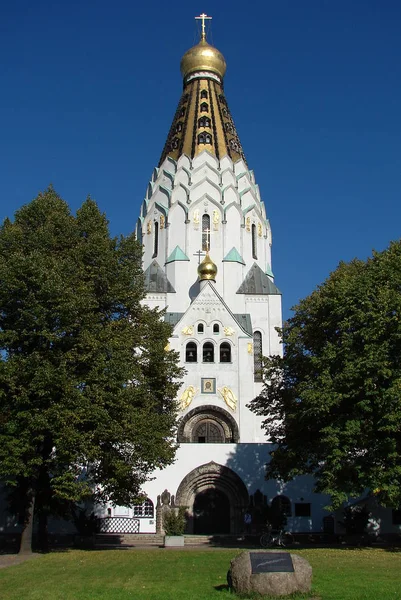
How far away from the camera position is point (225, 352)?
1431 inches

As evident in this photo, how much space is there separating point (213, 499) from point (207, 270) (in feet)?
51.4

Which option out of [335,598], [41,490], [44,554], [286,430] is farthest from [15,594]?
[286,430]

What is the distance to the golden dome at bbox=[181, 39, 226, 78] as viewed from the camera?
52500 millimetres

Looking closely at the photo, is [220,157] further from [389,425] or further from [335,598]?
[335,598]

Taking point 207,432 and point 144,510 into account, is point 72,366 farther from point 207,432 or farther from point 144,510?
point 207,432

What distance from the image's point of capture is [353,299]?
20484 mm

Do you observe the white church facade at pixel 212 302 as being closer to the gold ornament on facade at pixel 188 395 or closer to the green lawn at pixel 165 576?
the gold ornament on facade at pixel 188 395

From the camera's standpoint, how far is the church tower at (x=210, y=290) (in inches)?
1123

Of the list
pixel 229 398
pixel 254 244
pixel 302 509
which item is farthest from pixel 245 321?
pixel 302 509

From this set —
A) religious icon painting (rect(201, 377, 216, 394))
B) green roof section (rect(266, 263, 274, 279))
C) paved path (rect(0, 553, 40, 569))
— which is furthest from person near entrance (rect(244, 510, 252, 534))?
green roof section (rect(266, 263, 274, 279))

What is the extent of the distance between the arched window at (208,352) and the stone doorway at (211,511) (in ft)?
30.2

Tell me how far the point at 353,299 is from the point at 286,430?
17.8 ft

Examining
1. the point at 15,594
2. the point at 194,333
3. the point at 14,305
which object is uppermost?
the point at 194,333

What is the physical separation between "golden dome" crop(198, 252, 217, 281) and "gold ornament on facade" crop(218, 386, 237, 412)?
26.6 ft
